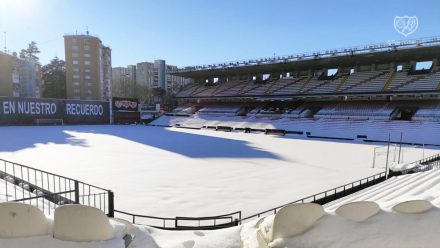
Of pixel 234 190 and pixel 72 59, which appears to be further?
pixel 72 59

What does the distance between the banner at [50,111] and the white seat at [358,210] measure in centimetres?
4594

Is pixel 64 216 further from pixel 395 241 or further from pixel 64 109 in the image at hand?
pixel 64 109

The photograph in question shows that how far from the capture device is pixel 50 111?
42.8 meters

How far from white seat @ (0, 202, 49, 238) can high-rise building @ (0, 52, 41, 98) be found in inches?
2478

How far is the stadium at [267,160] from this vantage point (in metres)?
3.43

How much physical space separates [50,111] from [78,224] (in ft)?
152

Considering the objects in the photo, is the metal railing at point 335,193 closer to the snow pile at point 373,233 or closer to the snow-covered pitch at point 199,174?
the snow-covered pitch at point 199,174

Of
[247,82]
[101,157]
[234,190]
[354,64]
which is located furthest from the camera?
[247,82]

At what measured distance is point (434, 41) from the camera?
30.6m

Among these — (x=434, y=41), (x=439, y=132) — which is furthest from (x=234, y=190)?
(x=434, y=41)

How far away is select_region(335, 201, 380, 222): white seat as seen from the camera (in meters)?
3.35

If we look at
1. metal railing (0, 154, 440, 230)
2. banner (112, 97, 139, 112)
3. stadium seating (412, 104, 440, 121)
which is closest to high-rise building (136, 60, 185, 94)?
banner (112, 97, 139, 112)

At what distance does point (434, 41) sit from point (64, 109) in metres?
49.5

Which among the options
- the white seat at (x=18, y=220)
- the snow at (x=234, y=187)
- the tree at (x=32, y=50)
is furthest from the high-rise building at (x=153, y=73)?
the white seat at (x=18, y=220)
